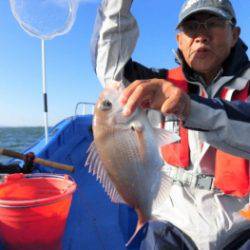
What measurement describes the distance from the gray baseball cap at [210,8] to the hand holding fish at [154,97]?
1111mm

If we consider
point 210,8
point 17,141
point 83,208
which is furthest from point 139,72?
point 17,141

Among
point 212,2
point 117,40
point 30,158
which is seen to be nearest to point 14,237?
point 30,158

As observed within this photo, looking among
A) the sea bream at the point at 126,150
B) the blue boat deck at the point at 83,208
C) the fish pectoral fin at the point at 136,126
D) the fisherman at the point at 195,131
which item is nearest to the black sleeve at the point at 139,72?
the fisherman at the point at 195,131

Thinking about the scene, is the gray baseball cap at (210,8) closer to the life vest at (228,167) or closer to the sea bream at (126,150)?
the life vest at (228,167)

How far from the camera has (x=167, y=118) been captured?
2.82 meters

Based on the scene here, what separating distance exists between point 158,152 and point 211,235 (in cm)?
84

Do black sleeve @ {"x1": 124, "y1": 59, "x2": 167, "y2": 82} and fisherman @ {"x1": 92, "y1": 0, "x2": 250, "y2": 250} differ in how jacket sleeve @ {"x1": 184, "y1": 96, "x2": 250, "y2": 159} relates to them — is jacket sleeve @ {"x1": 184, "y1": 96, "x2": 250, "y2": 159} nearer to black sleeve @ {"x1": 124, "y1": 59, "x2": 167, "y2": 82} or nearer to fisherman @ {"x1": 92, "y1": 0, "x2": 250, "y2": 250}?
fisherman @ {"x1": 92, "y1": 0, "x2": 250, "y2": 250}

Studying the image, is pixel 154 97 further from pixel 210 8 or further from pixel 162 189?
pixel 210 8

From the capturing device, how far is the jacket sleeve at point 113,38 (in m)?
2.69

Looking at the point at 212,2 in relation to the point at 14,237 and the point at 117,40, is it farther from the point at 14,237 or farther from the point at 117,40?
the point at 14,237

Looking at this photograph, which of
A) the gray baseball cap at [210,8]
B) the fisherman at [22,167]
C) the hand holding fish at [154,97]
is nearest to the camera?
the hand holding fish at [154,97]

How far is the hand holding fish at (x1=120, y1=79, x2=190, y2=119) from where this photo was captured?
67.8 inches

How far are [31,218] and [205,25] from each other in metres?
1.87

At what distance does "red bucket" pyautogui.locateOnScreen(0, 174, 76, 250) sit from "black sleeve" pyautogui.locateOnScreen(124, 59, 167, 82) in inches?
38.5
